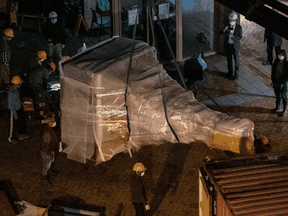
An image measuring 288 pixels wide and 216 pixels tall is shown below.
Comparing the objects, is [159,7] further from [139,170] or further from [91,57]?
[139,170]

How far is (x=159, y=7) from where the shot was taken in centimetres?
1561

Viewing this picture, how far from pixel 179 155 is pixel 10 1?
9.36m

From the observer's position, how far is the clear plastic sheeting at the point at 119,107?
349 inches

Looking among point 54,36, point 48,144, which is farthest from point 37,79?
point 54,36

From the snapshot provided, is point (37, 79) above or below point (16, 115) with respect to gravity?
above

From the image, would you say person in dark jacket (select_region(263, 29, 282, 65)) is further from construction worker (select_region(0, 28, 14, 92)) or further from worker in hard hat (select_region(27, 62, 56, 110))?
construction worker (select_region(0, 28, 14, 92))

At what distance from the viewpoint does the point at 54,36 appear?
47.3ft

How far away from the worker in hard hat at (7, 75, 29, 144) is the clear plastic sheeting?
86.5 inches

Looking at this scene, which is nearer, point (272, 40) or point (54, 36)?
point (54, 36)

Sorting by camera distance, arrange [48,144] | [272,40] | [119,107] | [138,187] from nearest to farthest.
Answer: [138,187] < [119,107] < [48,144] < [272,40]

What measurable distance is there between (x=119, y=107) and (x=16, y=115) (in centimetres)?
373

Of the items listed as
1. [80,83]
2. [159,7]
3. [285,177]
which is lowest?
[285,177]

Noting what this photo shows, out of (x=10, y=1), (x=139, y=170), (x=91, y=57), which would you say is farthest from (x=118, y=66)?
(x=10, y=1)

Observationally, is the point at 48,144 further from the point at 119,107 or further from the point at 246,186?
the point at 246,186
